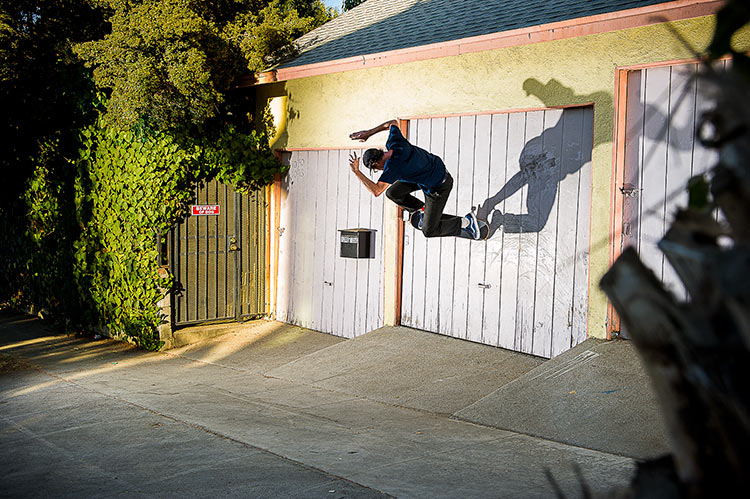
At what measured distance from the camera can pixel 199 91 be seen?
10.3 m

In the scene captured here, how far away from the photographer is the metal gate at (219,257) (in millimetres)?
10883

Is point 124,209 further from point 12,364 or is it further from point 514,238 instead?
point 514,238

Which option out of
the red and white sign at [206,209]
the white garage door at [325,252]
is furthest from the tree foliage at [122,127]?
the white garage door at [325,252]

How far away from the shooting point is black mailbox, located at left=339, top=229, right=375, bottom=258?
10031mm

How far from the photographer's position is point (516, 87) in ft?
26.4

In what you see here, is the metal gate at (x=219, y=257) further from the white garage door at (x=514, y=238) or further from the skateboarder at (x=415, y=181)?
the skateboarder at (x=415, y=181)

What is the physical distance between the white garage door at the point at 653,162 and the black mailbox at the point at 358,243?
3.84 meters

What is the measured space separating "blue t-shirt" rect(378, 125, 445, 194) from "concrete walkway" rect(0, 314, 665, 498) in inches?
82.1

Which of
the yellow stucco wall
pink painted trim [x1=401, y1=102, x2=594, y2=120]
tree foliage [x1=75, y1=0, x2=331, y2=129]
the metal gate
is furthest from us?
the metal gate

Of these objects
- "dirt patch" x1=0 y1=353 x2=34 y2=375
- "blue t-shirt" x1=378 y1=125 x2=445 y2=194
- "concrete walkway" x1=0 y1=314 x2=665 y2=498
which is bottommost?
"dirt patch" x1=0 y1=353 x2=34 y2=375

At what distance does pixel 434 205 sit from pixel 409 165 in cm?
A: 66

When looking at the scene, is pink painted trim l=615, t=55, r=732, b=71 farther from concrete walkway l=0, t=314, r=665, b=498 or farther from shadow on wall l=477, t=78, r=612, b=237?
concrete walkway l=0, t=314, r=665, b=498

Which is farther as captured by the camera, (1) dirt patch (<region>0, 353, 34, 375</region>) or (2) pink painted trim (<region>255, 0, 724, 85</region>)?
(1) dirt patch (<region>0, 353, 34, 375</region>)

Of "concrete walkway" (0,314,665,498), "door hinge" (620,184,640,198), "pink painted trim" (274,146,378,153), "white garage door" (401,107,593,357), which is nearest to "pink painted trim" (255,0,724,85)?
"white garage door" (401,107,593,357)
